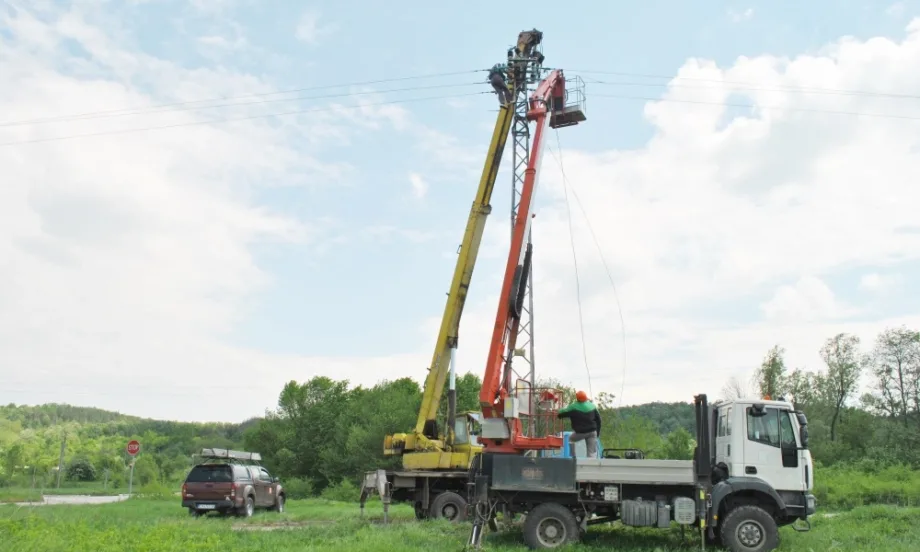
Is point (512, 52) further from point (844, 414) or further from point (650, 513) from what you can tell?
point (844, 414)

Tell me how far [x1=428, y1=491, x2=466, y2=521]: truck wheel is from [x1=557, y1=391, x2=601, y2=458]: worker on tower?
516 centimetres

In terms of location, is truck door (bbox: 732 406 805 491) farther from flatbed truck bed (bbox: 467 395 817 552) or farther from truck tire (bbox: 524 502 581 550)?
truck tire (bbox: 524 502 581 550)

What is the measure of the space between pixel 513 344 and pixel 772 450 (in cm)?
579

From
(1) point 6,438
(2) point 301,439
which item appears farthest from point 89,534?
(1) point 6,438

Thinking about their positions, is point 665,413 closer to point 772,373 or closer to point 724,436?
point 772,373

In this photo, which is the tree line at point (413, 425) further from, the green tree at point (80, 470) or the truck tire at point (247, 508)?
the truck tire at point (247, 508)

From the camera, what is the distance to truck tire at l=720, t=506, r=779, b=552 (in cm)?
1291

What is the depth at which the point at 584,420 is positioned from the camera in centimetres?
1434

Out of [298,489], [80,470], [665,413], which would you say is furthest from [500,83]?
[80,470]

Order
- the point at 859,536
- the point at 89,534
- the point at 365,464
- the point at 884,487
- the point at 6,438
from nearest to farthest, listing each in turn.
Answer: the point at 89,534
the point at 859,536
the point at 884,487
the point at 365,464
the point at 6,438

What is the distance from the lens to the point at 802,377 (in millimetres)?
58312

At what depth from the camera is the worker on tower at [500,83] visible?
2009cm

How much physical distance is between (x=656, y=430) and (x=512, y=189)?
2109cm

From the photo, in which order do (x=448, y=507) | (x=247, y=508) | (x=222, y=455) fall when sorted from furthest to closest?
(x=222, y=455), (x=247, y=508), (x=448, y=507)
